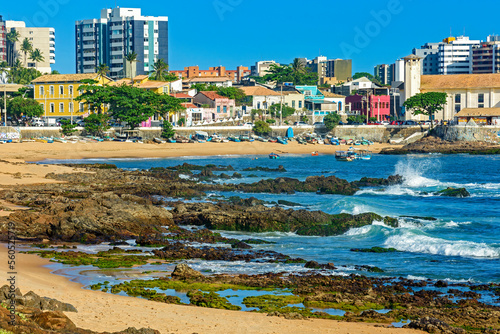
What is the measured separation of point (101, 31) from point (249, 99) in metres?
53.7

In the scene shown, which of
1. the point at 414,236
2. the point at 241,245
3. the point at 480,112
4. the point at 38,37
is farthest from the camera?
the point at 38,37

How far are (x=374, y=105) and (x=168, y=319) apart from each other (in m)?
115

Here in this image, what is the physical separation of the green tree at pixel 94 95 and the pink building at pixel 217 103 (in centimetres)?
1915

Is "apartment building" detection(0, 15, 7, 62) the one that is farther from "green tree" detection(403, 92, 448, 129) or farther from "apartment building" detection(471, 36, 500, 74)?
"apartment building" detection(471, 36, 500, 74)

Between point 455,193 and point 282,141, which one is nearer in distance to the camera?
point 455,193

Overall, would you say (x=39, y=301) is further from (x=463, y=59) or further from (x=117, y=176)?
(x=463, y=59)

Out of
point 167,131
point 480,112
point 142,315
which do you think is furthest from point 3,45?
point 142,315

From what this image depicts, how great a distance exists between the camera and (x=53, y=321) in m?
12.9

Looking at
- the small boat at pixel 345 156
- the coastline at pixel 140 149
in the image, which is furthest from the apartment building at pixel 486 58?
the small boat at pixel 345 156

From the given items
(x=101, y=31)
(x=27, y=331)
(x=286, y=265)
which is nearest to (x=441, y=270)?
(x=286, y=265)

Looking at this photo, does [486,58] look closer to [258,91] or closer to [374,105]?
[374,105]

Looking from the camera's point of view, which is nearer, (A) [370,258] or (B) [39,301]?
(B) [39,301]

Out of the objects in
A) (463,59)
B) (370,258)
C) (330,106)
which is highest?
(463,59)

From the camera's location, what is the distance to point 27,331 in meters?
11.7
